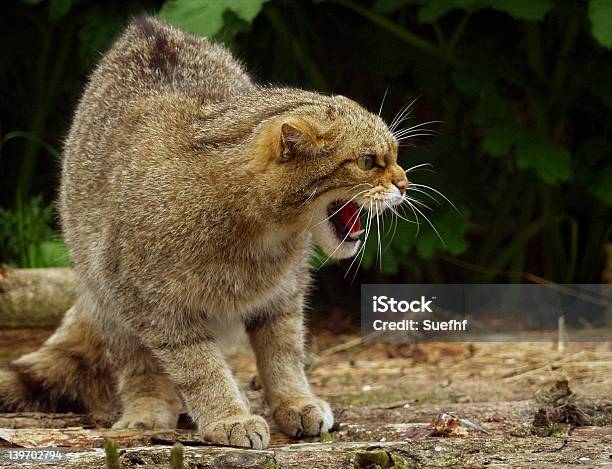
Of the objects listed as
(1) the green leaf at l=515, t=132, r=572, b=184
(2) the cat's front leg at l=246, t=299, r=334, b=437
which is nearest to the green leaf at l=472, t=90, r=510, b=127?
(1) the green leaf at l=515, t=132, r=572, b=184

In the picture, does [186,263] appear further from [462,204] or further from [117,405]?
[462,204]

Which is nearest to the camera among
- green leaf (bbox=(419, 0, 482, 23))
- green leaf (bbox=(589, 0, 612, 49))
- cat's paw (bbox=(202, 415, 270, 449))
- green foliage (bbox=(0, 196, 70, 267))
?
cat's paw (bbox=(202, 415, 270, 449))

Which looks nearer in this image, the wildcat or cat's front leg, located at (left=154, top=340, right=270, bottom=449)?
the wildcat

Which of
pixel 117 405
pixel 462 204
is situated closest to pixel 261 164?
pixel 117 405

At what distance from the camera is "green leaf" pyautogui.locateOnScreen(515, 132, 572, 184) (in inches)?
207

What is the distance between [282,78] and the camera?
5.97m

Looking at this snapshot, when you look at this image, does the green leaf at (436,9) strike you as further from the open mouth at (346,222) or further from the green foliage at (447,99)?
the open mouth at (346,222)

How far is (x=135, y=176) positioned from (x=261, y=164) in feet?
1.89

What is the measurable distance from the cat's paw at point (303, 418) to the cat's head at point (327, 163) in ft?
2.51

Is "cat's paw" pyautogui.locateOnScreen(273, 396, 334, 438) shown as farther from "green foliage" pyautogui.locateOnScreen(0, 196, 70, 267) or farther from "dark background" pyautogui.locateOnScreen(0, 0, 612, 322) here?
"green foliage" pyautogui.locateOnScreen(0, 196, 70, 267)

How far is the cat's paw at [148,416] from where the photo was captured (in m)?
4.02

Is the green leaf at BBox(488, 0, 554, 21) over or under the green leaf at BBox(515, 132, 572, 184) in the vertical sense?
over

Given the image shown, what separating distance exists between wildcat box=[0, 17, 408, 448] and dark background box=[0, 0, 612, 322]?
3.52 feet

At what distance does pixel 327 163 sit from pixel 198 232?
512 millimetres
